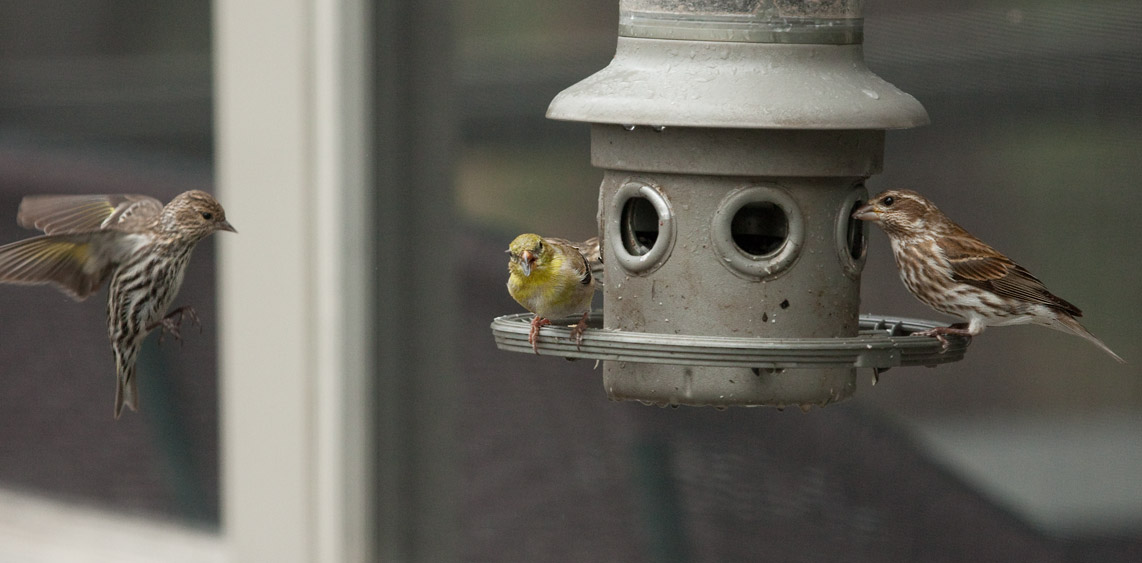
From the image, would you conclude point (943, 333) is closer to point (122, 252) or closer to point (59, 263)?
point (122, 252)

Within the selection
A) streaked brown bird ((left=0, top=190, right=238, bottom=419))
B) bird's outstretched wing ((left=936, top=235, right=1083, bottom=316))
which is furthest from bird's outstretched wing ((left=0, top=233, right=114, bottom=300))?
bird's outstretched wing ((left=936, top=235, right=1083, bottom=316))

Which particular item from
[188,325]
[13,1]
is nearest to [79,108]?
[13,1]

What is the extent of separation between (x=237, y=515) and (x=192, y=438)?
1.87ft

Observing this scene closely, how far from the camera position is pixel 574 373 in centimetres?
751

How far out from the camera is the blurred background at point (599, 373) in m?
6.32

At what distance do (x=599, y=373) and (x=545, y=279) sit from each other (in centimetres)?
279

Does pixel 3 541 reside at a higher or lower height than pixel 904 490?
lower

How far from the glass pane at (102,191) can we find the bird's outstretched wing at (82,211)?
10.6 feet

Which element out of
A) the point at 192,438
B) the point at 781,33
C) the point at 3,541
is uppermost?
the point at 781,33

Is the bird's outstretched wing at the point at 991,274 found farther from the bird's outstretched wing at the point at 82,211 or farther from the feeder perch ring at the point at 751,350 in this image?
the bird's outstretched wing at the point at 82,211

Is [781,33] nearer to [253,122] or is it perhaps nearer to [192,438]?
[253,122]

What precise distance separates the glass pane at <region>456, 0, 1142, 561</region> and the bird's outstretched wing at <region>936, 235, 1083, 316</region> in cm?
154

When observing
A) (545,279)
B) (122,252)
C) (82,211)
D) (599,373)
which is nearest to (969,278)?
(545,279)

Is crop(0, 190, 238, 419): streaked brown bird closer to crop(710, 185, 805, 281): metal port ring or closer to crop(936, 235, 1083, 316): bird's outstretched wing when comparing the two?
crop(710, 185, 805, 281): metal port ring
